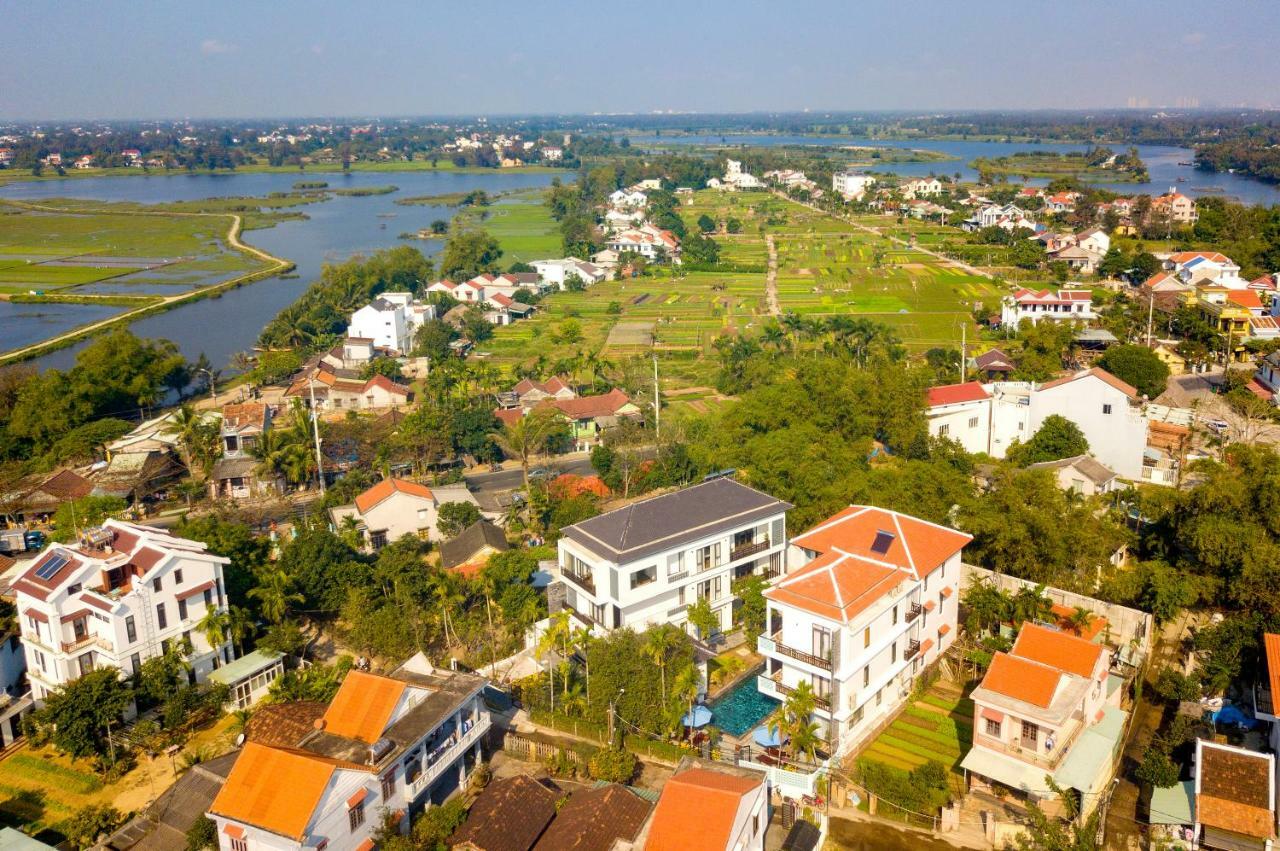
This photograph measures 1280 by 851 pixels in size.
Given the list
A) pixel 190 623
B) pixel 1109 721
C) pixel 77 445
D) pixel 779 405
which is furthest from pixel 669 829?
pixel 77 445

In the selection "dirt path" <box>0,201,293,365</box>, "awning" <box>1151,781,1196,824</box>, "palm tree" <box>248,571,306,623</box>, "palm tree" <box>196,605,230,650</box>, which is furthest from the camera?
"dirt path" <box>0,201,293,365</box>

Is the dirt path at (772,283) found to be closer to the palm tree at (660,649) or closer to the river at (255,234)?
the river at (255,234)

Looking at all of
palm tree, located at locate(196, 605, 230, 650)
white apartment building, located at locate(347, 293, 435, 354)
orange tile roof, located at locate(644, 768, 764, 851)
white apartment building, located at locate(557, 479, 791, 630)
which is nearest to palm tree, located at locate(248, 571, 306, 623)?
palm tree, located at locate(196, 605, 230, 650)

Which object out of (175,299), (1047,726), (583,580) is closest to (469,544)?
(583,580)

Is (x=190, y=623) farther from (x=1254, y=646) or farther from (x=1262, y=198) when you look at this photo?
(x=1262, y=198)

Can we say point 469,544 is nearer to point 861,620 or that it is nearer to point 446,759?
point 446,759

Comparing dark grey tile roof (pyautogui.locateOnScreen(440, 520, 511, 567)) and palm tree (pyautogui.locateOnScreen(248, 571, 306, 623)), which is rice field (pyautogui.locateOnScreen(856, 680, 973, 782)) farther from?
palm tree (pyautogui.locateOnScreen(248, 571, 306, 623))

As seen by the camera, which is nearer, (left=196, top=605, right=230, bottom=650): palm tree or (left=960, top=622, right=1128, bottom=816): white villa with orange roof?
(left=960, top=622, right=1128, bottom=816): white villa with orange roof
